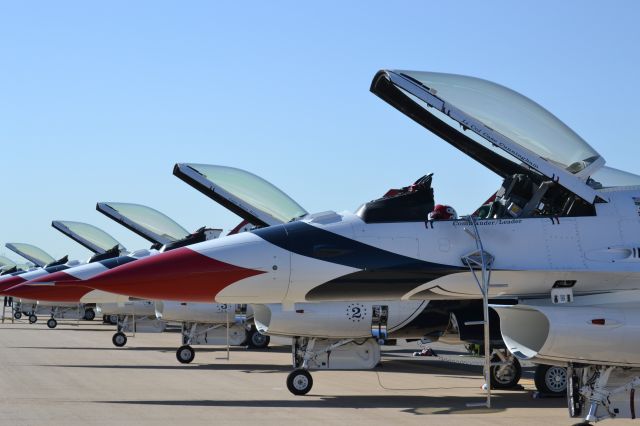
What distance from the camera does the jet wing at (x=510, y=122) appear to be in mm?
11164

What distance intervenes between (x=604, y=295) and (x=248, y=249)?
4.00 metres

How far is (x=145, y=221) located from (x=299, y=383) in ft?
42.6

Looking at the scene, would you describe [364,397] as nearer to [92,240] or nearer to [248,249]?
[248,249]

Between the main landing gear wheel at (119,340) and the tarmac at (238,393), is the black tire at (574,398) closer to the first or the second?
the tarmac at (238,393)

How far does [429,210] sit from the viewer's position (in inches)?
458

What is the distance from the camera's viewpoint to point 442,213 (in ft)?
38.4

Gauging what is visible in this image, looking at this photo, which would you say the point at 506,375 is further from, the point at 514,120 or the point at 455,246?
the point at 514,120

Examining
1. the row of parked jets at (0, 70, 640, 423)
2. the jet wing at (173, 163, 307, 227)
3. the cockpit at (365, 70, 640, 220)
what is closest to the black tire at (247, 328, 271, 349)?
the jet wing at (173, 163, 307, 227)

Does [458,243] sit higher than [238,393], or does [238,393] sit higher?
[458,243]

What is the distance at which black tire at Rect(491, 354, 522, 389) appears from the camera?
14.7 m

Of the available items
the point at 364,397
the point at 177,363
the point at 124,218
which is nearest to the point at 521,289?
the point at 364,397

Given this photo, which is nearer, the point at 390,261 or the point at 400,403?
the point at 390,261

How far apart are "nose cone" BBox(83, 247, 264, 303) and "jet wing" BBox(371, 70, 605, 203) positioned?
9.09 feet

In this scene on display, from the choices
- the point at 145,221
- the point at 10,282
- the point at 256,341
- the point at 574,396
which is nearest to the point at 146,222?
the point at 145,221
